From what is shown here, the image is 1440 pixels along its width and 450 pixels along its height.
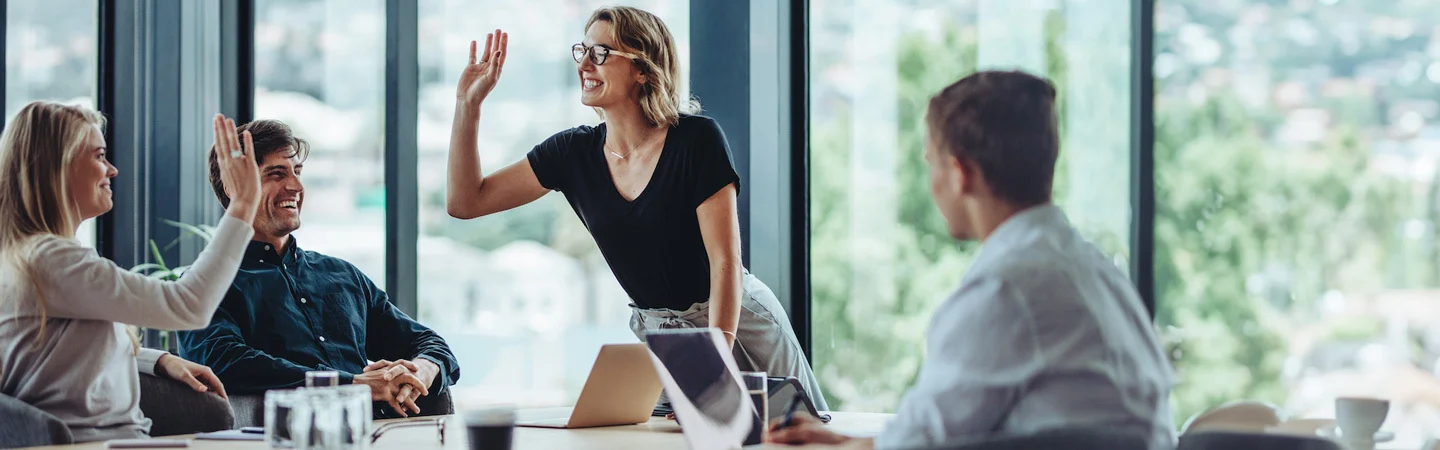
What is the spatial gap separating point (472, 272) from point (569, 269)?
1.15 feet

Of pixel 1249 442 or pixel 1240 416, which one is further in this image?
pixel 1240 416

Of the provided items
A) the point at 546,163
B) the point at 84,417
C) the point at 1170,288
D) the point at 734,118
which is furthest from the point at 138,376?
the point at 1170,288

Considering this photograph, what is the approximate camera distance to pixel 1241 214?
3.55m

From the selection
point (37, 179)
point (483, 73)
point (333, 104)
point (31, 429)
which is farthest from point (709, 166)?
point (333, 104)

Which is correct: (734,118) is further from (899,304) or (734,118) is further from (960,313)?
(960,313)

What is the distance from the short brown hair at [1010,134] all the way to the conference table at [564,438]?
1.55 ft

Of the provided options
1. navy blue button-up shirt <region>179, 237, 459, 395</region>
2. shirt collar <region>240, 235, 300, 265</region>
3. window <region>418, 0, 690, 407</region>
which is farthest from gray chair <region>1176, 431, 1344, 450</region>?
window <region>418, 0, 690, 407</region>

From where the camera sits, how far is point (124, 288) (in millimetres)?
2199

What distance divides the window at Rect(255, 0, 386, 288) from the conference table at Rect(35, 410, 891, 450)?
231cm

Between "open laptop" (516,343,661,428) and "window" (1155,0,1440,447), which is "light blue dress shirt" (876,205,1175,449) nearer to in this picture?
"open laptop" (516,343,661,428)

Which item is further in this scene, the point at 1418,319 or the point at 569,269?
the point at 569,269

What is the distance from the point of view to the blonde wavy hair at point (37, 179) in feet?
7.30

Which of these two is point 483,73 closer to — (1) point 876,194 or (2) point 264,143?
(2) point 264,143

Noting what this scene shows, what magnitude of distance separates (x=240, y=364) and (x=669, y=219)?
0.96 m
